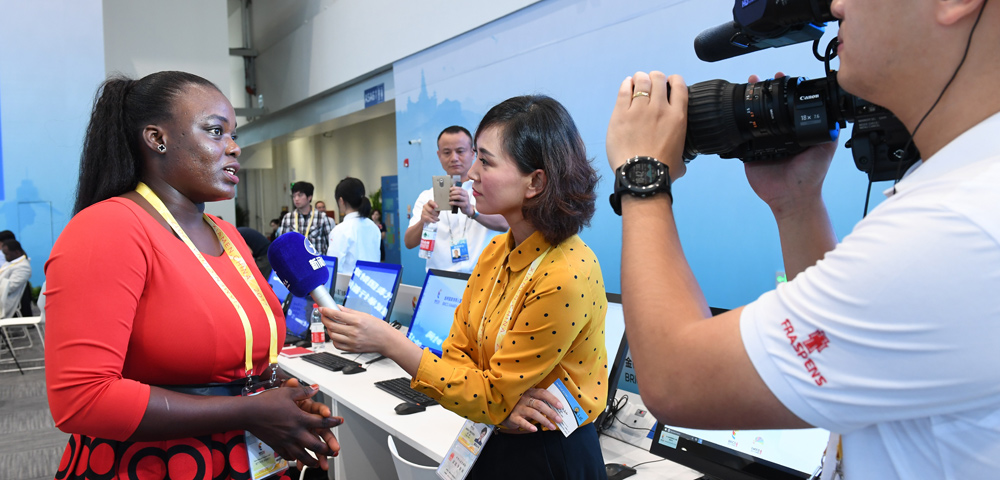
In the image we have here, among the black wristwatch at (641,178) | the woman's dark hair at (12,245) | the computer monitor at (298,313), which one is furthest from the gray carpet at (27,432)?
the black wristwatch at (641,178)

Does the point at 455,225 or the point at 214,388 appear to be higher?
the point at 455,225

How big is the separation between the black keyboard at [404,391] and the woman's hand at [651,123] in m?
1.62

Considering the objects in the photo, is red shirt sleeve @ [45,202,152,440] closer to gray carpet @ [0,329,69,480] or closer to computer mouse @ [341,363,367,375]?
computer mouse @ [341,363,367,375]

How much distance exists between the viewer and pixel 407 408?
2.09 meters

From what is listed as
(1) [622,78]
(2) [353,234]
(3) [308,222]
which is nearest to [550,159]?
(1) [622,78]

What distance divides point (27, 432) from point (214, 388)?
→ 4.16 meters

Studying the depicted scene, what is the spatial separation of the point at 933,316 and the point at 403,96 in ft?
21.5

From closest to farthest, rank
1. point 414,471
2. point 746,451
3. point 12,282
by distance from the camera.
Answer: point 746,451
point 414,471
point 12,282

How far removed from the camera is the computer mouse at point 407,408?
2076mm

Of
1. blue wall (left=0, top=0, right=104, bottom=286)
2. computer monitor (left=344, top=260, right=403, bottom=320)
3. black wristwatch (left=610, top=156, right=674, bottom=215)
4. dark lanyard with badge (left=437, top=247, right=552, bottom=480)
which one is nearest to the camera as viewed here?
black wristwatch (left=610, top=156, right=674, bottom=215)

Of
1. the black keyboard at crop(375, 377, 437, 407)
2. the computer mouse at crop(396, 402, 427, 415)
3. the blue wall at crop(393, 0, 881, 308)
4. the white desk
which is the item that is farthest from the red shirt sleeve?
the blue wall at crop(393, 0, 881, 308)

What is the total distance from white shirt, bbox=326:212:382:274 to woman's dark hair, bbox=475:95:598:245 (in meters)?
3.67

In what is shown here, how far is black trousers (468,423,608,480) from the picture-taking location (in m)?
1.25

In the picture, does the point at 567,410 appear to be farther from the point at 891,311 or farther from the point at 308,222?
the point at 308,222
